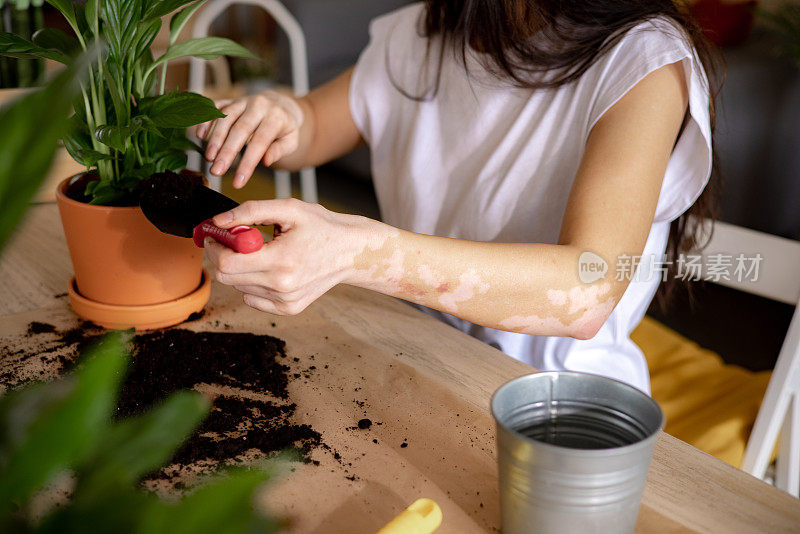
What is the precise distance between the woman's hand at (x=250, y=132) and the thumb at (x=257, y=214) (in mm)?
189

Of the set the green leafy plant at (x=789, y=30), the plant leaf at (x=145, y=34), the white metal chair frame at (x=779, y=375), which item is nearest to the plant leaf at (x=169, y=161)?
the plant leaf at (x=145, y=34)

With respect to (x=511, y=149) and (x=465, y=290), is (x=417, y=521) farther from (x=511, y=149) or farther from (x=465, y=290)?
(x=511, y=149)

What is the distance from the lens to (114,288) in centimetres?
75

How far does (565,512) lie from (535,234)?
593mm

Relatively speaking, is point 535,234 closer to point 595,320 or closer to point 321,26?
point 595,320

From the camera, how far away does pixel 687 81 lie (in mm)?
839

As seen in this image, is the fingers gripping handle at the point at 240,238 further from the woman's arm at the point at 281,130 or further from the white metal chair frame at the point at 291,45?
the white metal chair frame at the point at 291,45

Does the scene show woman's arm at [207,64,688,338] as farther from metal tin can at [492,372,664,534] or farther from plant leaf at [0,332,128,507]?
plant leaf at [0,332,128,507]

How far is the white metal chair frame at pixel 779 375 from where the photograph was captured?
869mm

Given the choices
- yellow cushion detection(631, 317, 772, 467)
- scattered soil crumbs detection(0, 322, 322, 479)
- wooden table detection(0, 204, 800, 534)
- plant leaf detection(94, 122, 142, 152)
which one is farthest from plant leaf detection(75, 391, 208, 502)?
yellow cushion detection(631, 317, 772, 467)

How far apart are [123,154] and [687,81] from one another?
641mm

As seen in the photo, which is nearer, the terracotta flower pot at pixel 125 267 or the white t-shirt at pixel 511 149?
the terracotta flower pot at pixel 125 267

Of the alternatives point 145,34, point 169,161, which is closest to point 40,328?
point 169,161

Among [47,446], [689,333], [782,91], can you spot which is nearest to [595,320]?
[47,446]
